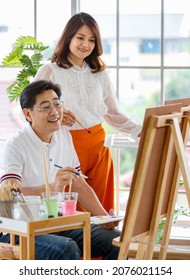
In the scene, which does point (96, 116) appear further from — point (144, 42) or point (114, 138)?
point (144, 42)

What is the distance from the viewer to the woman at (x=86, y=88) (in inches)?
165

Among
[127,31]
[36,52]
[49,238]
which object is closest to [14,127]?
[36,52]

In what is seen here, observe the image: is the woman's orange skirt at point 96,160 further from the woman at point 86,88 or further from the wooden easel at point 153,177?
the wooden easel at point 153,177

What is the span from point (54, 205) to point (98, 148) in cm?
134

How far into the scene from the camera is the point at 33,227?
280 cm

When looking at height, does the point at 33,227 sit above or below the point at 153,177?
below

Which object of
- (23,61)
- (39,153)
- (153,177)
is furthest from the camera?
(23,61)

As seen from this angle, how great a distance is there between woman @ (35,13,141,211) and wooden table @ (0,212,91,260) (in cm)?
116

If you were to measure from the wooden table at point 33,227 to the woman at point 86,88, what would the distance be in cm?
116

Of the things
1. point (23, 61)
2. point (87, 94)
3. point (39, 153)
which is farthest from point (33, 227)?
point (23, 61)

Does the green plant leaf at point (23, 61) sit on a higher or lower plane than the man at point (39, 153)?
higher

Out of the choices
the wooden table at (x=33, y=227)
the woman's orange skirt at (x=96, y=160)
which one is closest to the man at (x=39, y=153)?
the wooden table at (x=33, y=227)

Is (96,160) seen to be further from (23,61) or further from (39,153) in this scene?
(23,61)

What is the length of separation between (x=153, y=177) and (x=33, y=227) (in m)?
0.60
